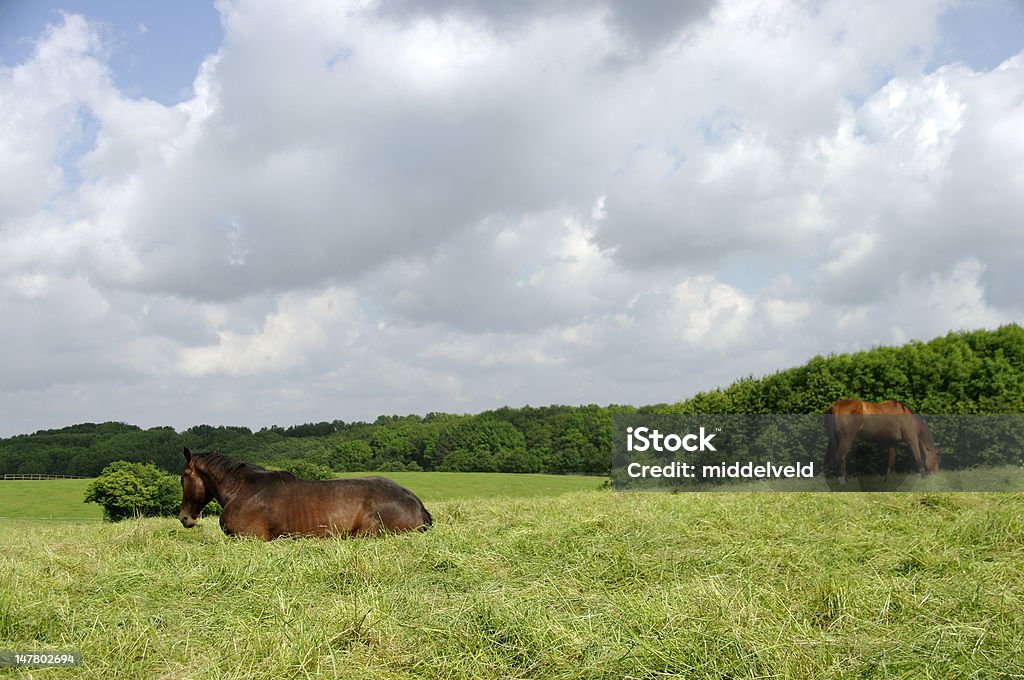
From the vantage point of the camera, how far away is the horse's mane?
333 inches

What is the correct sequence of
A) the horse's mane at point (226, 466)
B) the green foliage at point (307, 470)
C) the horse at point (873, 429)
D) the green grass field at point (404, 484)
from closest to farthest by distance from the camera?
the horse's mane at point (226, 466)
the horse at point (873, 429)
the green foliage at point (307, 470)
the green grass field at point (404, 484)

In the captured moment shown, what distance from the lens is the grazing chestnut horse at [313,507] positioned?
25.1 feet

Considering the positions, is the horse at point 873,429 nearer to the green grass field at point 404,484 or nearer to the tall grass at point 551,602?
the tall grass at point 551,602

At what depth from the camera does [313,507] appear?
776 centimetres

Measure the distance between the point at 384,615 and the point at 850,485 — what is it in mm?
11302

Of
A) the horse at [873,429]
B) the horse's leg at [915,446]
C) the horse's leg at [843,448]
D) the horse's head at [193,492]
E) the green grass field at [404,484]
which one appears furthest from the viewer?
the green grass field at [404,484]

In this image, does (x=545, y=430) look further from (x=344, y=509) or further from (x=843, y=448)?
(x=344, y=509)

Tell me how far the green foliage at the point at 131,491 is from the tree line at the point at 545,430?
3.82ft

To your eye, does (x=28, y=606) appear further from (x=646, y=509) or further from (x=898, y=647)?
(x=646, y=509)

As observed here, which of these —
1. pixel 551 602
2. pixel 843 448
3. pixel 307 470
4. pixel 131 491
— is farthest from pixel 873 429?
pixel 131 491

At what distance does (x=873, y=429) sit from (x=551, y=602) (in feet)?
37.2

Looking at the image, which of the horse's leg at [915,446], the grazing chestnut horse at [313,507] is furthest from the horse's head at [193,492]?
the horse's leg at [915,446]

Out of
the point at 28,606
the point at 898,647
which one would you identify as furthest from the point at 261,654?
the point at 898,647

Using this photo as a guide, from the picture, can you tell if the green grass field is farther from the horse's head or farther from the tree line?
the horse's head
